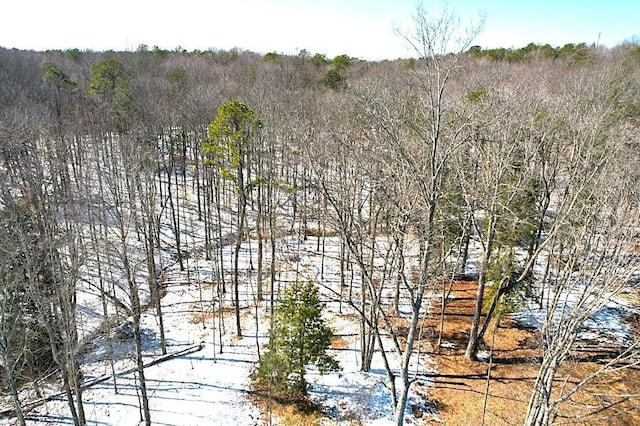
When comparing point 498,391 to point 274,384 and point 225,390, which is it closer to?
point 274,384

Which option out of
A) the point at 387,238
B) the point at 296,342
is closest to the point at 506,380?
the point at 387,238

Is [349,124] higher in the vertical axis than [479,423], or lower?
higher

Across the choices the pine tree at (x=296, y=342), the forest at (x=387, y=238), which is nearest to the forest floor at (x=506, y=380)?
the forest at (x=387, y=238)

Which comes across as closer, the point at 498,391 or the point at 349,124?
the point at 498,391

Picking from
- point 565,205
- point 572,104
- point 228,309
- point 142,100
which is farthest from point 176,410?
point 142,100

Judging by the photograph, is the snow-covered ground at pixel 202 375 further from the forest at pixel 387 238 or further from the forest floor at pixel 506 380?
the forest floor at pixel 506 380

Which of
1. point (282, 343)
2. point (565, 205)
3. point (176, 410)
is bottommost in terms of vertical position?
point (176, 410)
